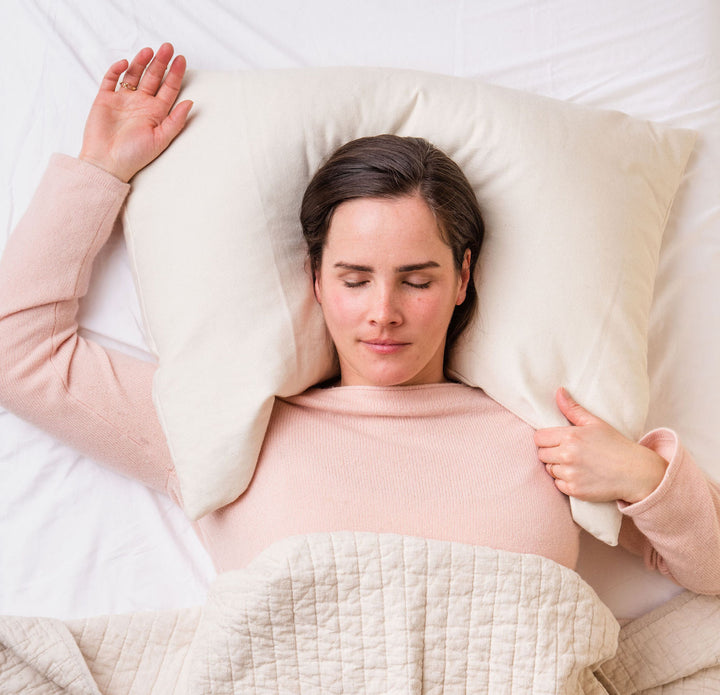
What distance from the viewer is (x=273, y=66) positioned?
160 cm

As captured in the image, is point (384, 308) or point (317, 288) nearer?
point (384, 308)

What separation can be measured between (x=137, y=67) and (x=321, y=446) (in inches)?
29.1

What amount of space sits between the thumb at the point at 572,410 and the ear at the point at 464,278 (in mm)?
221

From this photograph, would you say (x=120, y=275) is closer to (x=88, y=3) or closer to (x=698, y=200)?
(x=88, y=3)

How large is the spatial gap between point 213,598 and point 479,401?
54 centimetres

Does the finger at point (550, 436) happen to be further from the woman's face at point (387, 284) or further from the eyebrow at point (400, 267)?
the eyebrow at point (400, 267)

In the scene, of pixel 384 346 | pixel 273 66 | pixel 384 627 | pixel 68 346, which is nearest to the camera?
pixel 384 627

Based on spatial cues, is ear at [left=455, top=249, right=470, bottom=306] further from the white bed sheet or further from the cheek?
the white bed sheet

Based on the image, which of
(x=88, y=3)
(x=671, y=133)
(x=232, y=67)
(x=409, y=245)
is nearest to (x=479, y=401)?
(x=409, y=245)

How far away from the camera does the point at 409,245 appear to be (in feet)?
4.17

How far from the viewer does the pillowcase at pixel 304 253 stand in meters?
1.36

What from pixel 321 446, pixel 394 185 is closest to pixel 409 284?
pixel 394 185

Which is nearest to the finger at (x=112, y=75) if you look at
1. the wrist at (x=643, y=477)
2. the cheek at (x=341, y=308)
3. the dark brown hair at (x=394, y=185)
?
the dark brown hair at (x=394, y=185)

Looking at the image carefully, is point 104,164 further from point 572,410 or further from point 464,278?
point 572,410
